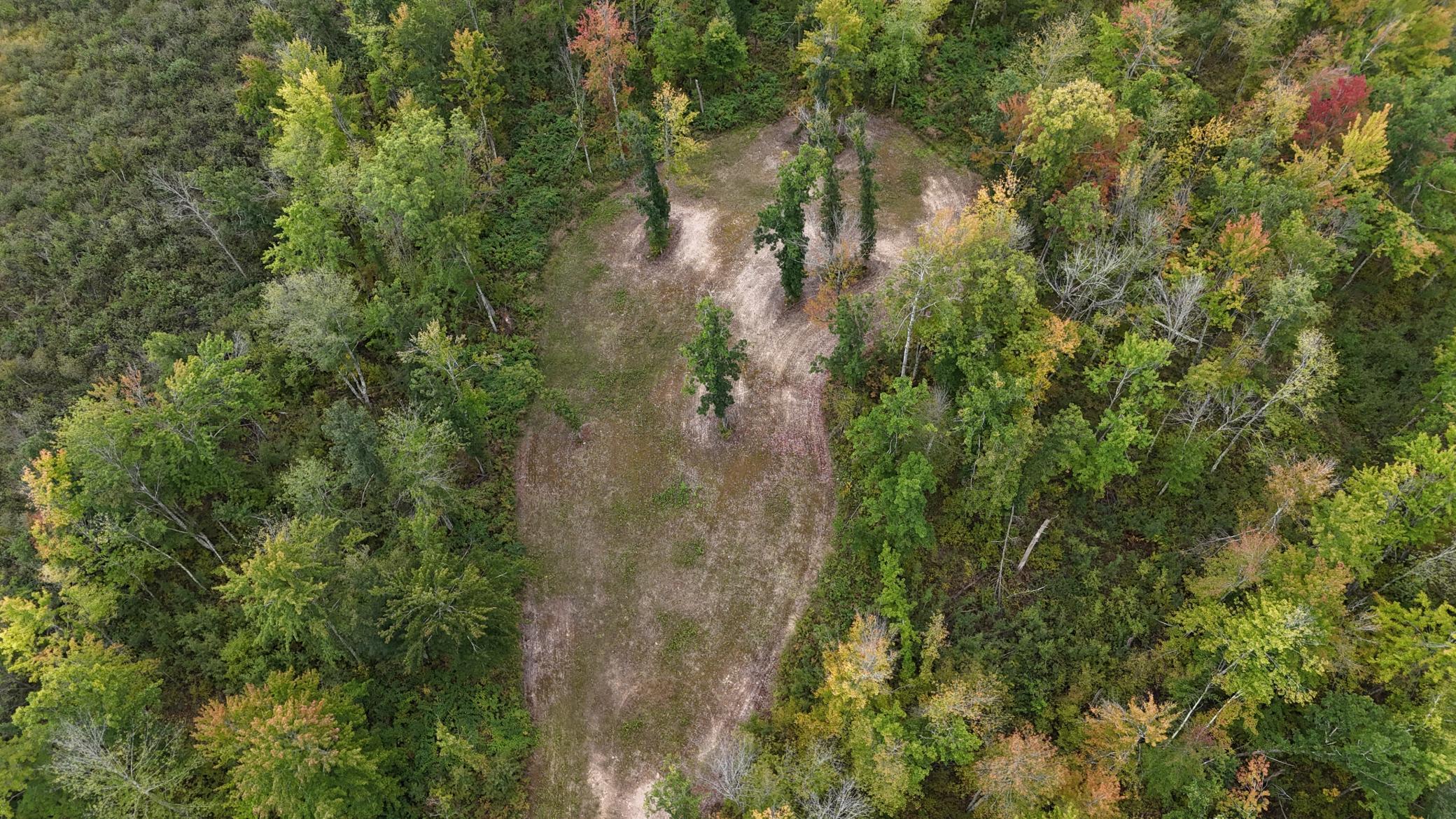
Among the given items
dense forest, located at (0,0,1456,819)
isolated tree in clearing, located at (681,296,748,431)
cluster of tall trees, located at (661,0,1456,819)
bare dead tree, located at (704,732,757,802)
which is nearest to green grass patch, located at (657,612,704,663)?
dense forest, located at (0,0,1456,819)

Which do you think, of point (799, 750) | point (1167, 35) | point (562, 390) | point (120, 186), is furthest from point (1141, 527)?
point (120, 186)

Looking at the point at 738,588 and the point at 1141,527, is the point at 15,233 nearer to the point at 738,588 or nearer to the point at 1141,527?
the point at 738,588

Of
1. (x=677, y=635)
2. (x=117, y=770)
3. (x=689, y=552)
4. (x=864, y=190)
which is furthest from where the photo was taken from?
(x=864, y=190)

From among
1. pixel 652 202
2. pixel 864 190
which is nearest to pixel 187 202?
pixel 652 202

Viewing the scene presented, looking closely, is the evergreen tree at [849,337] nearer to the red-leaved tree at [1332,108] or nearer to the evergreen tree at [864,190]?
the evergreen tree at [864,190]

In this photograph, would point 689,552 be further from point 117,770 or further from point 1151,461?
point 1151,461

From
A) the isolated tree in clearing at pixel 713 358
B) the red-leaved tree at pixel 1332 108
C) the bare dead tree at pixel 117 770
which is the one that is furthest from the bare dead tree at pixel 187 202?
the red-leaved tree at pixel 1332 108
